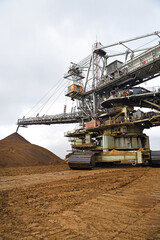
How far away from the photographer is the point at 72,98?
92.2ft

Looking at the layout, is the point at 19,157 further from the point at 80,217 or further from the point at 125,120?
the point at 80,217

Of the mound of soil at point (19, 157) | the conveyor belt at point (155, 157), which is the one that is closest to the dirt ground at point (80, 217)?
the conveyor belt at point (155, 157)

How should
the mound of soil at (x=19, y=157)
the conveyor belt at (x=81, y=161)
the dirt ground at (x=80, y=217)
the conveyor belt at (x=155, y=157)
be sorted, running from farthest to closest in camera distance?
the mound of soil at (x=19, y=157) < the conveyor belt at (x=155, y=157) < the conveyor belt at (x=81, y=161) < the dirt ground at (x=80, y=217)

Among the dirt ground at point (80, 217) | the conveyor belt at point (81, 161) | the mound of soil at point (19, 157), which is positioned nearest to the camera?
the dirt ground at point (80, 217)

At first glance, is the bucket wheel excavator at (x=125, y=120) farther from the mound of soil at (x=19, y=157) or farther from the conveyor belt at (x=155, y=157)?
the mound of soil at (x=19, y=157)

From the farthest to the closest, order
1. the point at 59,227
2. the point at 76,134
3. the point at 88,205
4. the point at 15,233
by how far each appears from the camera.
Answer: the point at 76,134 → the point at 88,205 → the point at 59,227 → the point at 15,233

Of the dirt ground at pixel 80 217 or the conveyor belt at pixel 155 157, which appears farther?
the conveyor belt at pixel 155 157

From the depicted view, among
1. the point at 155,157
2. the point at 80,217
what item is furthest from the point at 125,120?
the point at 80,217

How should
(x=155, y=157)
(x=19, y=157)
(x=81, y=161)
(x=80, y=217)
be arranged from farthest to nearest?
1. (x=19, y=157)
2. (x=155, y=157)
3. (x=81, y=161)
4. (x=80, y=217)

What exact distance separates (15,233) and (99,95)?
77.7ft

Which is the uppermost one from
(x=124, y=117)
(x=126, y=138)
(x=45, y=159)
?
(x=124, y=117)

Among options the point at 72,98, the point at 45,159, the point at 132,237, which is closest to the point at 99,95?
the point at 72,98

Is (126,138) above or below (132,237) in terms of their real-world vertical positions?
above

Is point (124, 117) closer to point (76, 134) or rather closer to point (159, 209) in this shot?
point (76, 134)
